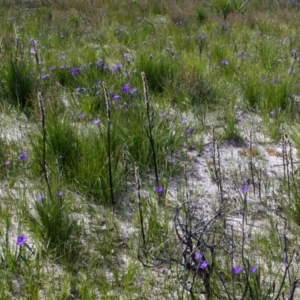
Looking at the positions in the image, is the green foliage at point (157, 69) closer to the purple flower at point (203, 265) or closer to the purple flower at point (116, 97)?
the purple flower at point (116, 97)

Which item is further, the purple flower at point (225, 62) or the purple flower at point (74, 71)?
the purple flower at point (225, 62)

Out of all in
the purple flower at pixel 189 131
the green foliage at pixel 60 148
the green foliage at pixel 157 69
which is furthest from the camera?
the green foliage at pixel 157 69

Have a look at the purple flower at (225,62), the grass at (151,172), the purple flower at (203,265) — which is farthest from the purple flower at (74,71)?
the purple flower at (203,265)

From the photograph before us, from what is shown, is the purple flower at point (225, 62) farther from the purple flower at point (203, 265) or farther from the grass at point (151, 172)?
the purple flower at point (203, 265)

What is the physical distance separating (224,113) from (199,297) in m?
2.45

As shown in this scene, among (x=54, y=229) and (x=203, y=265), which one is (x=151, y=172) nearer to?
(x=54, y=229)

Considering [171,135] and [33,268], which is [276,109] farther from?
[33,268]

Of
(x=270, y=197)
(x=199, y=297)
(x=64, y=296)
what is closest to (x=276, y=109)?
(x=270, y=197)

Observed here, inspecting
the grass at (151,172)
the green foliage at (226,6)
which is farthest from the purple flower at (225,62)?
the green foliage at (226,6)

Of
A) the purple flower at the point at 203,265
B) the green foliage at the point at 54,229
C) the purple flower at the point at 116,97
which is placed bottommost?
the purple flower at the point at 116,97

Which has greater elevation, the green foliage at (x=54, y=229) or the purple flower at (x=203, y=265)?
the purple flower at (x=203, y=265)

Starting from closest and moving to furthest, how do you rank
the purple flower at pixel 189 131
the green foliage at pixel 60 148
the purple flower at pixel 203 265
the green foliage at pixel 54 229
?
the purple flower at pixel 203 265 < the green foliage at pixel 54 229 < the green foliage at pixel 60 148 < the purple flower at pixel 189 131

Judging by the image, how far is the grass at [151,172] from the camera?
2434 millimetres

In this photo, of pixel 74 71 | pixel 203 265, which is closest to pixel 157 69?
pixel 74 71
